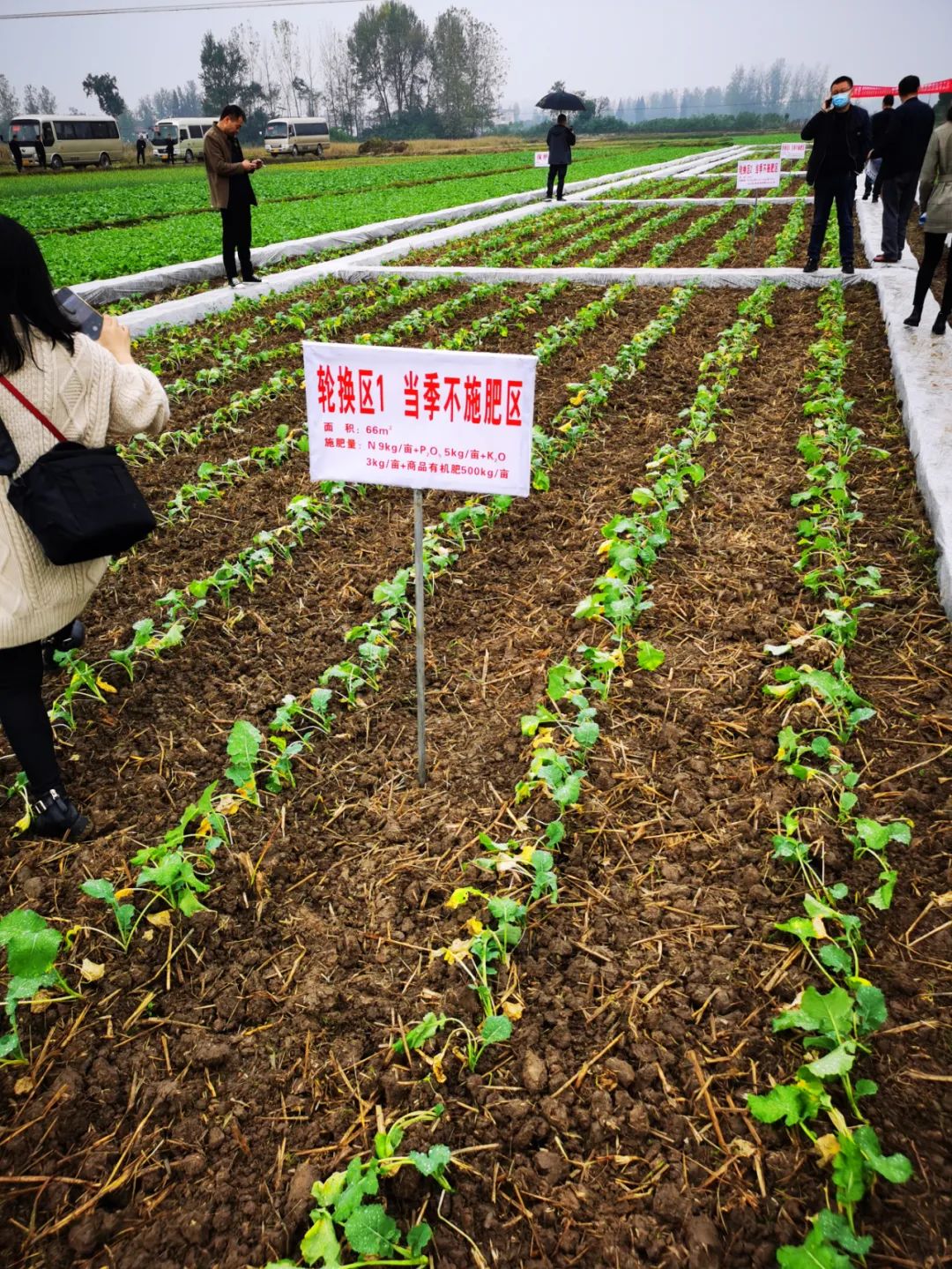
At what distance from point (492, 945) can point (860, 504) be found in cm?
346

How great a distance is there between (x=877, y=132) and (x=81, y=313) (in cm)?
1234

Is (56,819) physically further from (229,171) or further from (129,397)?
(229,171)

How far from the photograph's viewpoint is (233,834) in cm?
264

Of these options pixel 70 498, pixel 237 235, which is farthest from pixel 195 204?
pixel 70 498

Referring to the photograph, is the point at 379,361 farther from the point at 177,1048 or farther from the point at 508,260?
the point at 508,260

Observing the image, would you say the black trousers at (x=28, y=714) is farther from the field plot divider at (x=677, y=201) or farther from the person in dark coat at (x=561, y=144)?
the field plot divider at (x=677, y=201)

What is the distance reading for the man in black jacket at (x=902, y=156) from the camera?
859cm

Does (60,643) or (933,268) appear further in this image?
(933,268)

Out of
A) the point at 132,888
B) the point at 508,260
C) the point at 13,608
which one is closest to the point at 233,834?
the point at 132,888

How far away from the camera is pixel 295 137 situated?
48.2 m

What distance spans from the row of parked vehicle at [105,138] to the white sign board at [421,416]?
33573 mm

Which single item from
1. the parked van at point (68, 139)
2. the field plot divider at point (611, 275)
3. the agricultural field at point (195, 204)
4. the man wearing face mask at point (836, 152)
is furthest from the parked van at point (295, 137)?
the man wearing face mask at point (836, 152)

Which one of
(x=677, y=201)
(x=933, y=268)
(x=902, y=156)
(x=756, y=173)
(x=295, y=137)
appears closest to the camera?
(x=933, y=268)

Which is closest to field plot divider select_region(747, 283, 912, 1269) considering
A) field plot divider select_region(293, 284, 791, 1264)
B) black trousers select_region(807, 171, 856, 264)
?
field plot divider select_region(293, 284, 791, 1264)
